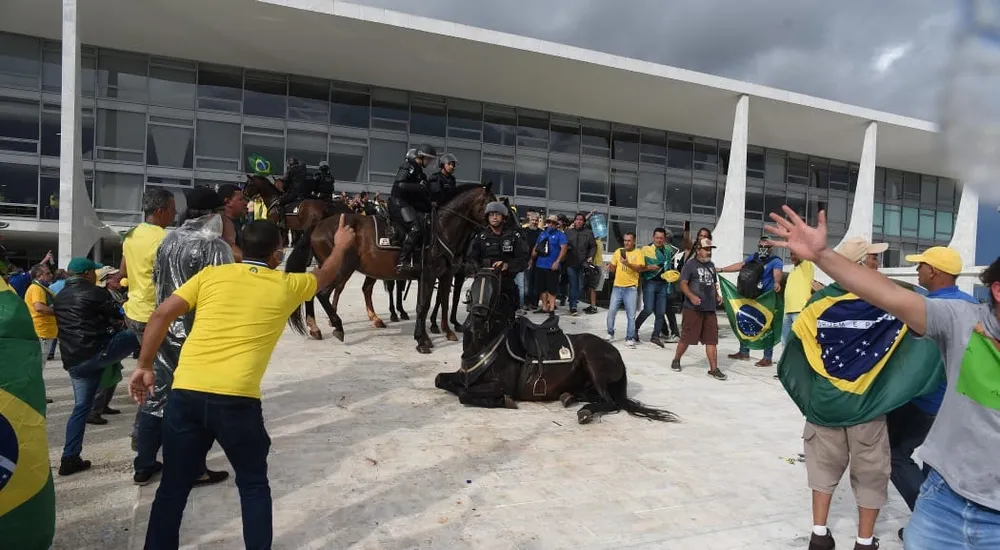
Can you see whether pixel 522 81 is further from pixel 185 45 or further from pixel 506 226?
pixel 506 226

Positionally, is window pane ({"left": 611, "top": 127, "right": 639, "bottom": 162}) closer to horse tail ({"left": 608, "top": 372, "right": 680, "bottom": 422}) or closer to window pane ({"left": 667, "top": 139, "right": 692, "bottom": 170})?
window pane ({"left": 667, "top": 139, "right": 692, "bottom": 170})

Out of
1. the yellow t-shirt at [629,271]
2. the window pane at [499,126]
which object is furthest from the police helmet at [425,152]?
the window pane at [499,126]

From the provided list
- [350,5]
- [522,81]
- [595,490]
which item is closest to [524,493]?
[595,490]

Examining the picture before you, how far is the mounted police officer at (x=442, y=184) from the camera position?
27.6 feet

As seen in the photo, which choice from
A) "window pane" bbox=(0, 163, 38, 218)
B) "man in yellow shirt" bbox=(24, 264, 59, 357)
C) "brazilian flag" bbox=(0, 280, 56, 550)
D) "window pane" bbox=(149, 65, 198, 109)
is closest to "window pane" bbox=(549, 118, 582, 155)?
"window pane" bbox=(149, 65, 198, 109)

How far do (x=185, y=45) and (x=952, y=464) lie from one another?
21.9 m

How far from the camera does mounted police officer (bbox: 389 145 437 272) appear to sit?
8.43 m

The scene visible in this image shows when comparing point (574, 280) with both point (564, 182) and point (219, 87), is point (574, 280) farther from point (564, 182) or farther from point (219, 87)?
point (219, 87)

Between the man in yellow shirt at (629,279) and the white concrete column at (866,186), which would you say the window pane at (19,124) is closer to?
the man in yellow shirt at (629,279)

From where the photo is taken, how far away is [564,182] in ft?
79.0

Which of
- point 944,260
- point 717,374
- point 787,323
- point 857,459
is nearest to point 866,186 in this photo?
point 787,323

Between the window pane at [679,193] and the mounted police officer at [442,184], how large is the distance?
19.6 meters

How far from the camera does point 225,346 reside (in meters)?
2.57

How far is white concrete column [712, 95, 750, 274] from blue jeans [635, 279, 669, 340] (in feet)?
42.9
